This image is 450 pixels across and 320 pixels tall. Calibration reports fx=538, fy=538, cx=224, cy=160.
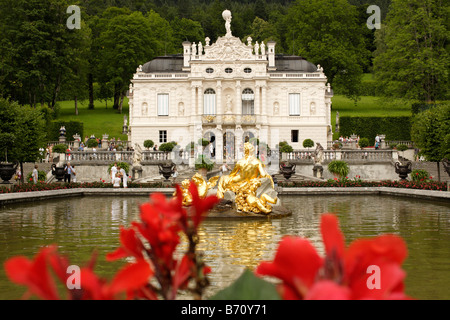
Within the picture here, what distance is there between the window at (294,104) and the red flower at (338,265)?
49.5 m

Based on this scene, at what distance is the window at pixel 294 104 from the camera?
164 ft

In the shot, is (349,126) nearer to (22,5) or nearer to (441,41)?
(441,41)

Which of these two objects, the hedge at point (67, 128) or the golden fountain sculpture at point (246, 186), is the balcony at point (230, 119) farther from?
the golden fountain sculpture at point (246, 186)

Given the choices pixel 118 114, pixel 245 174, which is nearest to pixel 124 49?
pixel 118 114

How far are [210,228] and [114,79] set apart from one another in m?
56.4

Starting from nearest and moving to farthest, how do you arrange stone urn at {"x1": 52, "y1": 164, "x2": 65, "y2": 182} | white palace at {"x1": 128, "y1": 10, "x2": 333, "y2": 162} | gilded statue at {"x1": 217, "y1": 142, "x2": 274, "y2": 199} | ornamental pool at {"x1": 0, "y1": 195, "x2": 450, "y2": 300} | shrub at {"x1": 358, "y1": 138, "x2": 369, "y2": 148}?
ornamental pool at {"x1": 0, "y1": 195, "x2": 450, "y2": 300}, gilded statue at {"x1": 217, "y1": 142, "x2": 274, "y2": 199}, stone urn at {"x1": 52, "y1": 164, "x2": 65, "y2": 182}, shrub at {"x1": 358, "y1": 138, "x2": 369, "y2": 148}, white palace at {"x1": 128, "y1": 10, "x2": 333, "y2": 162}

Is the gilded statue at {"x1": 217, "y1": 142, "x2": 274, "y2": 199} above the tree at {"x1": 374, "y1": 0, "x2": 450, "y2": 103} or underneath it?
underneath

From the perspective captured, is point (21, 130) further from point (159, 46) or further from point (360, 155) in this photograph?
point (159, 46)

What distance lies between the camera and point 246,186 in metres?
15.1

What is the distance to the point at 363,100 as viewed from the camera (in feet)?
263

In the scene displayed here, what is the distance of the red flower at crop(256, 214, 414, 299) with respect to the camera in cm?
112

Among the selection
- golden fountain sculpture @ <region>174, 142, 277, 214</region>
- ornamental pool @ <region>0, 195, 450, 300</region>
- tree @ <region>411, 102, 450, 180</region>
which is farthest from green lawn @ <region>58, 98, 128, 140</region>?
golden fountain sculpture @ <region>174, 142, 277, 214</region>

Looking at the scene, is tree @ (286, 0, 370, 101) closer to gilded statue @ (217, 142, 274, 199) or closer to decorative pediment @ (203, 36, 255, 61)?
decorative pediment @ (203, 36, 255, 61)

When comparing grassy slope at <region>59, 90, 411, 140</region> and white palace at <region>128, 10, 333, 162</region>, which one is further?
grassy slope at <region>59, 90, 411, 140</region>
